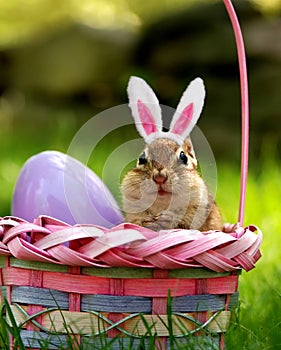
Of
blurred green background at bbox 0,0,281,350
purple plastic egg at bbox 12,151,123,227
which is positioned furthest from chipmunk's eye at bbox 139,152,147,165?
blurred green background at bbox 0,0,281,350

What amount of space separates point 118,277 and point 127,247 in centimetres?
5

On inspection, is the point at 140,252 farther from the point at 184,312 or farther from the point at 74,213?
the point at 74,213

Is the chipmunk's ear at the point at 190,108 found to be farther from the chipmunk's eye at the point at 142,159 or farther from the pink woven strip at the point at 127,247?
the pink woven strip at the point at 127,247

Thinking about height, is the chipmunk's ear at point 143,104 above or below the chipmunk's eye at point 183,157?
above

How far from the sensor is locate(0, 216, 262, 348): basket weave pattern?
1038mm

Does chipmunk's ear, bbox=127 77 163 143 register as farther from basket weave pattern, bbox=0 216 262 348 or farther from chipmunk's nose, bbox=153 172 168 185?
basket weave pattern, bbox=0 216 262 348

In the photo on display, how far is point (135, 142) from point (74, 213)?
0.61 ft

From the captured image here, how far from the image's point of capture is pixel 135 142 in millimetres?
1302

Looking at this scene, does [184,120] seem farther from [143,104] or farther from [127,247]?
[127,247]

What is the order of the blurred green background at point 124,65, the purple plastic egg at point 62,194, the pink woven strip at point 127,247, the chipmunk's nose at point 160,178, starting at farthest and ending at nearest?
1. the blurred green background at point 124,65
2. the purple plastic egg at point 62,194
3. the chipmunk's nose at point 160,178
4. the pink woven strip at point 127,247

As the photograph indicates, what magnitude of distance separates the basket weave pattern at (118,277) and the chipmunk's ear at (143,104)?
0.86 feet

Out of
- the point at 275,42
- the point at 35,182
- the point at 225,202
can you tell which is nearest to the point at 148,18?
the point at 275,42

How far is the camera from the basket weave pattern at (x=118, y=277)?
1038 millimetres

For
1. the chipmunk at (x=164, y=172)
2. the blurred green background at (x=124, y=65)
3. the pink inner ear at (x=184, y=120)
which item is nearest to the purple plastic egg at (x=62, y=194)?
the chipmunk at (x=164, y=172)
